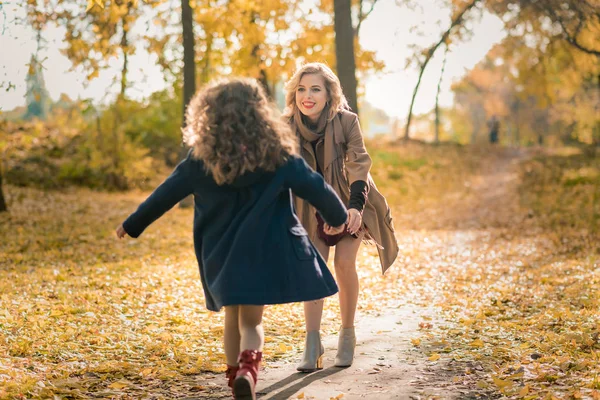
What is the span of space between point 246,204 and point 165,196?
0.42m

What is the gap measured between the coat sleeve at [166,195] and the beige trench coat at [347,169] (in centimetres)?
130

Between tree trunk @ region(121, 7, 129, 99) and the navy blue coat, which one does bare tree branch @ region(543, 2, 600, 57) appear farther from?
the navy blue coat

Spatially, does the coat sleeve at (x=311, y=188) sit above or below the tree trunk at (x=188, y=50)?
below

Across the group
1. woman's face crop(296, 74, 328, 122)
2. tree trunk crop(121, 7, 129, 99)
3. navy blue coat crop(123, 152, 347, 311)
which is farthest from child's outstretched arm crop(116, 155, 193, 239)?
tree trunk crop(121, 7, 129, 99)

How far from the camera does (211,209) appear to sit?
3574mm

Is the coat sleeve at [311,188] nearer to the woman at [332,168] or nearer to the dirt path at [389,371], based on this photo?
the woman at [332,168]

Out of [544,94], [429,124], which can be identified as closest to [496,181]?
[544,94]

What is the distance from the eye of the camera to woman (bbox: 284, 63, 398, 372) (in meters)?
4.60

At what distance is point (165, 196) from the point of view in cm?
356

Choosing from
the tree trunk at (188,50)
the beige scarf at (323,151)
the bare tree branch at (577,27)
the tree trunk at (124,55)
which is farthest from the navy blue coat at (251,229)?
the bare tree branch at (577,27)

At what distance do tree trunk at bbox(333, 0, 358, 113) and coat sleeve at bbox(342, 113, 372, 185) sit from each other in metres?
6.12

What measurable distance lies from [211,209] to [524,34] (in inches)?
684

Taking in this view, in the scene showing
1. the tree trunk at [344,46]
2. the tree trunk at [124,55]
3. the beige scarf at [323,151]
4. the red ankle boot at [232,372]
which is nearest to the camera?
the red ankle boot at [232,372]

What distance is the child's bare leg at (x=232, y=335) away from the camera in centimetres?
375
